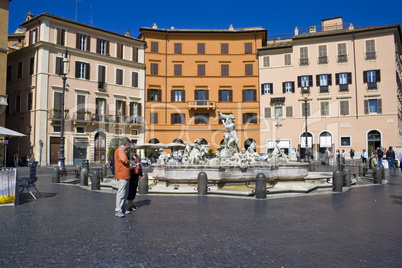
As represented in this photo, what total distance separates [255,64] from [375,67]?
553 inches

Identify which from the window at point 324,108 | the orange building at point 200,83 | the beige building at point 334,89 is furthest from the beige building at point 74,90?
the window at point 324,108

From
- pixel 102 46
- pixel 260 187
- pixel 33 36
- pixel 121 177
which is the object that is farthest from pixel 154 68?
pixel 121 177

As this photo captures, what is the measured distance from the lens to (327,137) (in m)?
40.4

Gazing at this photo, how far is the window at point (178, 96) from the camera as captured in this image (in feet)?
145

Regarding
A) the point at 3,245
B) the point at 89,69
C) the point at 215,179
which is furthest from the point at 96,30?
the point at 3,245

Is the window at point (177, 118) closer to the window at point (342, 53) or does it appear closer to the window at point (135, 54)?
the window at point (135, 54)

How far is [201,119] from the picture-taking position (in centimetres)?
4416

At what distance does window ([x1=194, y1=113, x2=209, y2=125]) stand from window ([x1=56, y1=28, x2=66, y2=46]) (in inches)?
693

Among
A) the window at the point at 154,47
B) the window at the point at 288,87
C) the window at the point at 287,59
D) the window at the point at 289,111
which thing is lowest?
the window at the point at 289,111

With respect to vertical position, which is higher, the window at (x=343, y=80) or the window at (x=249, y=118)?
the window at (x=343, y=80)

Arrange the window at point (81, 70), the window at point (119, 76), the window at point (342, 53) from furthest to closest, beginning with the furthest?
the window at point (119, 76) → the window at point (342, 53) → the window at point (81, 70)

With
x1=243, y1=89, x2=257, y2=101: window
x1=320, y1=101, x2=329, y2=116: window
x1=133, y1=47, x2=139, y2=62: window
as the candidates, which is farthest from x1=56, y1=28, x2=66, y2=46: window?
x1=320, y1=101, x2=329, y2=116: window

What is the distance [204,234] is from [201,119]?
38516mm

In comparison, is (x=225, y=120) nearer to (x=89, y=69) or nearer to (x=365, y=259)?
(x=365, y=259)
